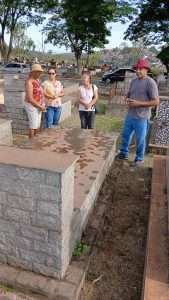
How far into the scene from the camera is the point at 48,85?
5680mm

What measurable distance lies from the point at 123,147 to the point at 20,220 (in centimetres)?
291

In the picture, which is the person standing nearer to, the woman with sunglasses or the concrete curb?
the woman with sunglasses

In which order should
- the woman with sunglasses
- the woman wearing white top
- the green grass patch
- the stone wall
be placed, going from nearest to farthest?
1. the stone wall
2. the woman wearing white top
3. the woman with sunglasses
4. the green grass patch

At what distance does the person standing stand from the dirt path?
5.54 feet

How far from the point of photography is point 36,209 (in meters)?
2.15

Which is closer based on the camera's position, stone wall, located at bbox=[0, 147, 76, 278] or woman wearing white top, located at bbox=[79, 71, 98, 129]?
stone wall, located at bbox=[0, 147, 76, 278]

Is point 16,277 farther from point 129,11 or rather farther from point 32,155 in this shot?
point 129,11

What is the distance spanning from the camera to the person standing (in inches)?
190

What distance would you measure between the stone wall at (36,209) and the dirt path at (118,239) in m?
0.38

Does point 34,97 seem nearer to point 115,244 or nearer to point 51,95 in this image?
point 51,95

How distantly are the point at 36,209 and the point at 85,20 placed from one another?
2593 centimetres

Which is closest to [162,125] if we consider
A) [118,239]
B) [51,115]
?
[51,115]

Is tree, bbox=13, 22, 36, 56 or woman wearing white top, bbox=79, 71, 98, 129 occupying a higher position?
tree, bbox=13, 22, 36, 56

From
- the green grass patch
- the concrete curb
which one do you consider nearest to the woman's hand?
the concrete curb
